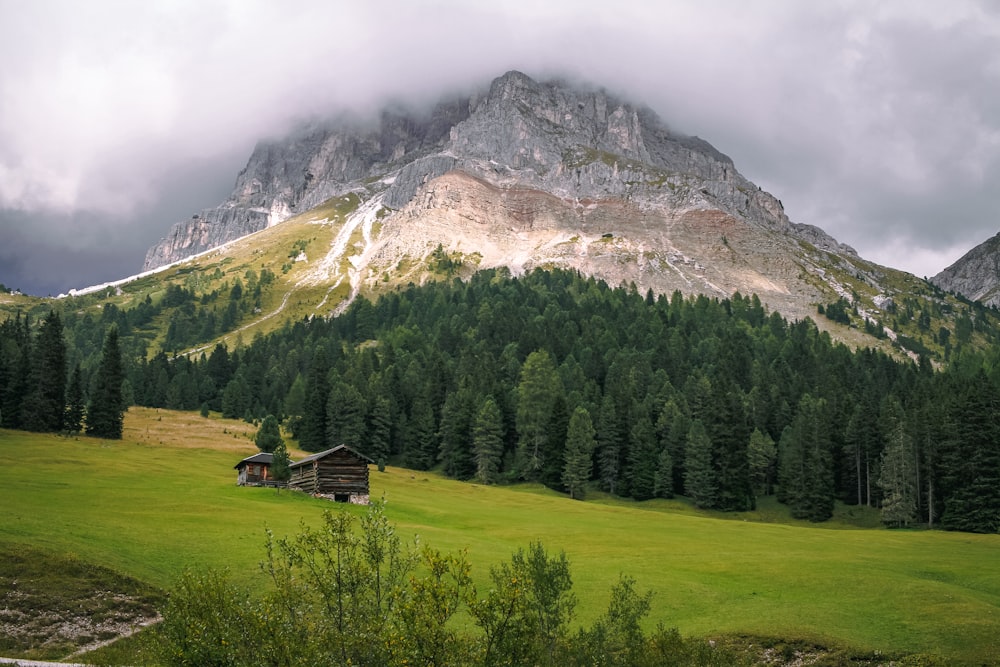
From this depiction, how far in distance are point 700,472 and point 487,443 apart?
32.4 metres

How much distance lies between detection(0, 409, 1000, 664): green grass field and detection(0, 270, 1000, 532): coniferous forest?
18598 millimetres

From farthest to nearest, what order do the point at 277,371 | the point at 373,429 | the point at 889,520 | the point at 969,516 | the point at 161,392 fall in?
the point at 277,371 < the point at 161,392 < the point at 373,429 < the point at 889,520 < the point at 969,516

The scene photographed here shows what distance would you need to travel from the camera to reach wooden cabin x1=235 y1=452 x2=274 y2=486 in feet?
256

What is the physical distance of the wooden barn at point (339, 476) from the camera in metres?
76.3

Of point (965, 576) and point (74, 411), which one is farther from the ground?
point (74, 411)

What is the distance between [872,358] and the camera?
599 ft

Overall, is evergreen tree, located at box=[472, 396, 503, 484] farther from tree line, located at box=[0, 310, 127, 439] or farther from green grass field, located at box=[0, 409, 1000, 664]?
tree line, located at box=[0, 310, 127, 439]

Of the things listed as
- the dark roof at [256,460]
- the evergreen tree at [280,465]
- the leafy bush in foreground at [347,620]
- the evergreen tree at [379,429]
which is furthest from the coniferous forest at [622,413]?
the leafy bush in foreground at [347,620]

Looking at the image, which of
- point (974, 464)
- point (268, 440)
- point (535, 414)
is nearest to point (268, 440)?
point (268, 440)

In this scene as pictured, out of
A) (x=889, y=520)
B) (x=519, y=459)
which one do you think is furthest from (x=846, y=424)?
(x=519, y=459)

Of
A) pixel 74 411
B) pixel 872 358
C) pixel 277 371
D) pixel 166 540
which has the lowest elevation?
pixel 166 540

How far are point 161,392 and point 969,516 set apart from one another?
14758 centimetres

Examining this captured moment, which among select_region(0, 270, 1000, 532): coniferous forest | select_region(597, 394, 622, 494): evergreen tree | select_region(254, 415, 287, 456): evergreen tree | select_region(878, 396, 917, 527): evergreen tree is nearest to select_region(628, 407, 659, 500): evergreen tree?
select_region(0, 270, 1000, 532): coniferous forest

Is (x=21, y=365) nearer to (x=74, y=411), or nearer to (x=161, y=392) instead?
A: (x=74, y=411)
